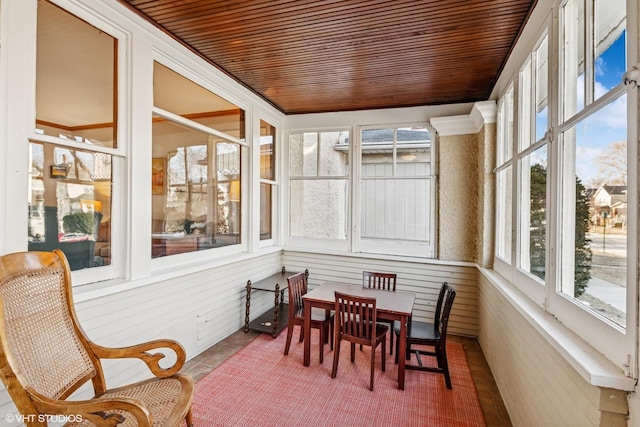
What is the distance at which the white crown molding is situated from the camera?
3.31 meters

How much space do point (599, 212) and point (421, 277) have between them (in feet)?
8.97

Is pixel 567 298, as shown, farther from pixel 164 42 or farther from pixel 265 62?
pixel 164 42

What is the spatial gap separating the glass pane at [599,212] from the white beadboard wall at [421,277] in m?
2.21

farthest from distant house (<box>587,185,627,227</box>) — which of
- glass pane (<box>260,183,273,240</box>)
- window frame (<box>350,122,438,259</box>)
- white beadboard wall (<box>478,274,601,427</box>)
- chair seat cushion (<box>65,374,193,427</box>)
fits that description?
glass pane (<box>260,183,273,240</box>)

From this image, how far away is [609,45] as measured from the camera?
52.1 inches

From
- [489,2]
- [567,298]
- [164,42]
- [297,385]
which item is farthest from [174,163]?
[567,298]

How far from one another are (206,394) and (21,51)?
258 centimetres

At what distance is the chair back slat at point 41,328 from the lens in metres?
1.37

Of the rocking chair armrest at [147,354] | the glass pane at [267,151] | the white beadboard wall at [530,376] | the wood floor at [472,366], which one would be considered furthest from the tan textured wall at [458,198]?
the rocking chair armrest at [147,354]

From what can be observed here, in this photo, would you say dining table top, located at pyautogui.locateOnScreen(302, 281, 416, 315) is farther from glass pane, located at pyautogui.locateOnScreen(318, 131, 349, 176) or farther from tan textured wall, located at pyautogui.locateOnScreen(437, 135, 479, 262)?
glass pane, located at pyautogui.locateOnScreen(318, 131, 349, 176)

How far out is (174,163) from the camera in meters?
2.96

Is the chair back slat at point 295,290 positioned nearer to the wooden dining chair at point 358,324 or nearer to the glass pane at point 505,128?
the wooden dining chair at point 358,324

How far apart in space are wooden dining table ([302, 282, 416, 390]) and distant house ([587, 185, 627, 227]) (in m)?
1.54

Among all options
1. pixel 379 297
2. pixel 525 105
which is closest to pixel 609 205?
pixel 525 105
